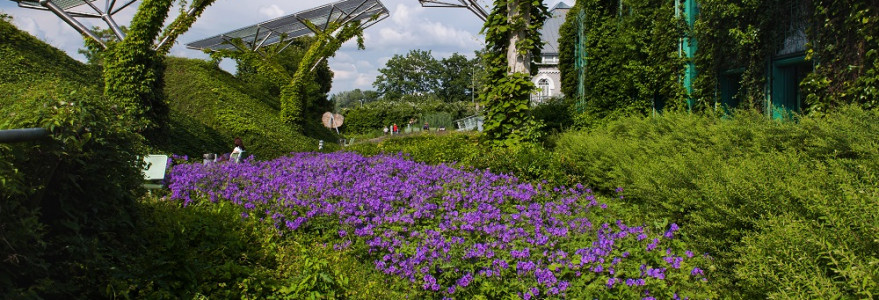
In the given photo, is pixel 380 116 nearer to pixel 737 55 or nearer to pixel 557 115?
pixel 557 115

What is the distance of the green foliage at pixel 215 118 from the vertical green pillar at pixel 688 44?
34.1 feet

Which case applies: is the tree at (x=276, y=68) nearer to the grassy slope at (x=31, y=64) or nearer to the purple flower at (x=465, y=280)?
the grassy slope at (x=31, y=64)

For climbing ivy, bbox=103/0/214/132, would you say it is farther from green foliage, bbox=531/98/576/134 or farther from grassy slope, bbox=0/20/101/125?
green foliage, bbox=531/98/576/134

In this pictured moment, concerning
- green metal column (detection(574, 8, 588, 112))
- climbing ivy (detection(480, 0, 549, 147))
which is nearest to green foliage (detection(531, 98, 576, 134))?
green metal column (detection(574, 8, 588, 112))

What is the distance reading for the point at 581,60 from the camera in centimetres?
1519

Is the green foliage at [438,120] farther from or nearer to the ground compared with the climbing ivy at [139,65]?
nearer to the ground

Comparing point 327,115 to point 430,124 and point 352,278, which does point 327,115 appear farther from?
point 352,278

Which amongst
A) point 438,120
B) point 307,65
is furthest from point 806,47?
point 438,120

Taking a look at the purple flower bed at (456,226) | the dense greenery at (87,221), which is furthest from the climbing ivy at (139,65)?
the dense greenery at (87,221)

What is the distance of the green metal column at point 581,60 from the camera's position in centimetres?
1430

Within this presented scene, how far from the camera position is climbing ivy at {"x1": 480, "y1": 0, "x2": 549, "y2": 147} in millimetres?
9219

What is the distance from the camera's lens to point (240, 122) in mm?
18031

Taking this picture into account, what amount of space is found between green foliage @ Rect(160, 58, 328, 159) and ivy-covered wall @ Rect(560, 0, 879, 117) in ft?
31.3

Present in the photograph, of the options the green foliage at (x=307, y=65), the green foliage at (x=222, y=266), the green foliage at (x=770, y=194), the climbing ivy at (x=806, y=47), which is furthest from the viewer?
the green foliage at (x=307, y=65)
